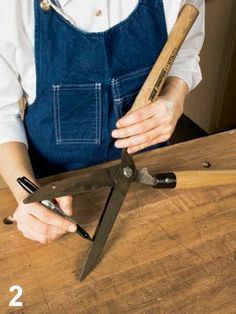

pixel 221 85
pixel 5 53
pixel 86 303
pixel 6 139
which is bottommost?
pixel 221 85

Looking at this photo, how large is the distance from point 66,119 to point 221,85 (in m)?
1.10

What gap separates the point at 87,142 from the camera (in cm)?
79

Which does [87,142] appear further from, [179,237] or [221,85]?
[221,85]

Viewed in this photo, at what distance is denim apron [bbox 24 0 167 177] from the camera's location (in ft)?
2.23

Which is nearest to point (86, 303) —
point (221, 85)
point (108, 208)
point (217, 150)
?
point (108, 208)

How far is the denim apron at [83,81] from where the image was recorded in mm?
Answer: 680

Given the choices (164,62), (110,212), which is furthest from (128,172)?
(164,62)

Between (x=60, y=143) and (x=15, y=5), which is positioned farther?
(x=60, y=143)

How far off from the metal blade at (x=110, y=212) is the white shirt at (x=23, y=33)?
0.18m

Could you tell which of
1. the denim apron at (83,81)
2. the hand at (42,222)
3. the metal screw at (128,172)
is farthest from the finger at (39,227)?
the denim apron at (83,81)

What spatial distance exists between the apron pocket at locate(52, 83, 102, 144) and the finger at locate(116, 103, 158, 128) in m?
0.10

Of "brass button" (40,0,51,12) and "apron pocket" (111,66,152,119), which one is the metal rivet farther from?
"brass button" (40,0,51,12)

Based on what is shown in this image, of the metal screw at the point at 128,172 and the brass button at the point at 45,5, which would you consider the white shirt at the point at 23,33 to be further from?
the metal screw at the point at 128,172

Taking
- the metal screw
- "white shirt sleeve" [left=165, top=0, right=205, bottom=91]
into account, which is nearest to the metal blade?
the metal screw
